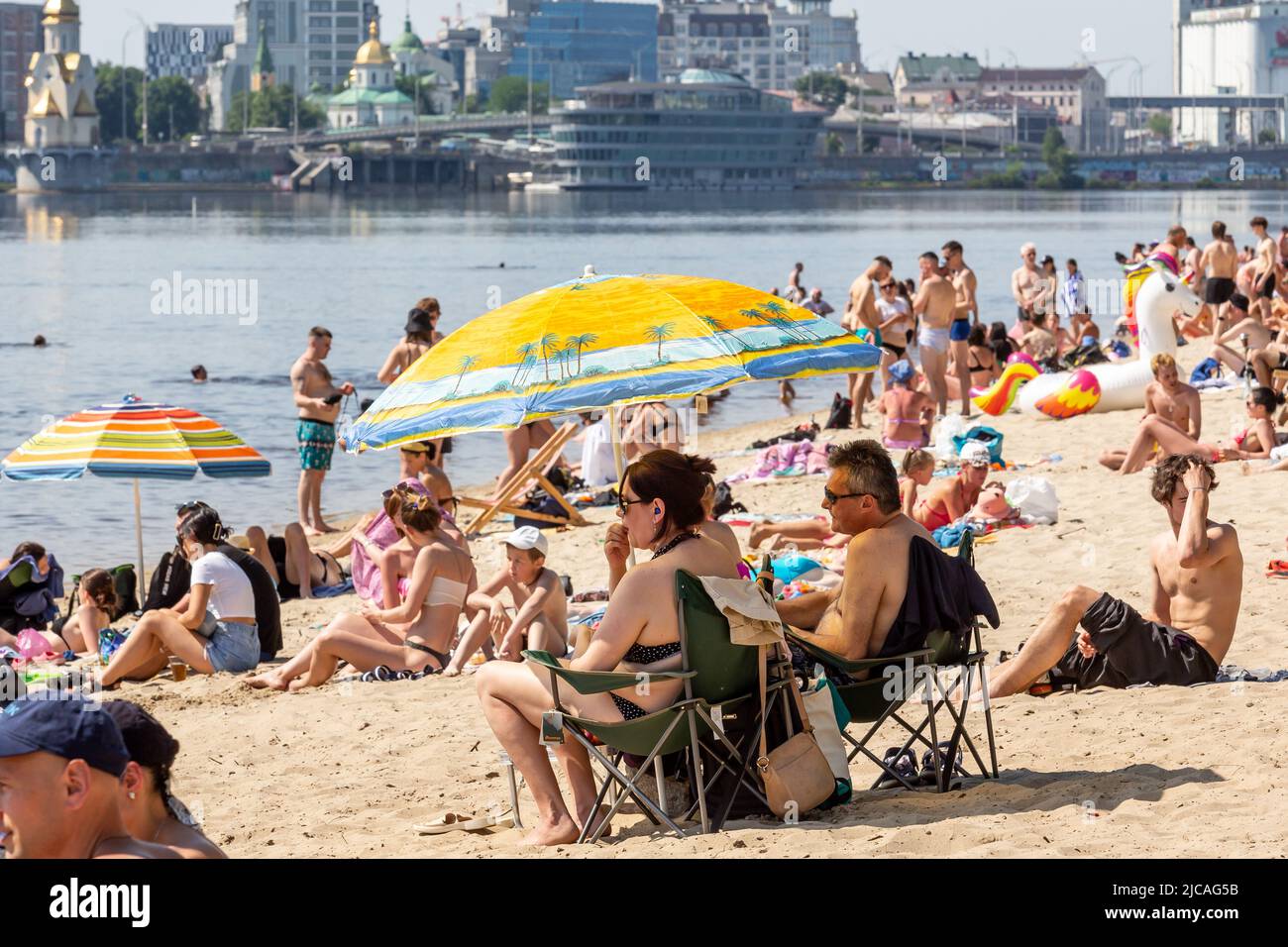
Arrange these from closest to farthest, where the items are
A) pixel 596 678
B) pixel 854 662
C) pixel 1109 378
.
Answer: pixel 596 678 → pixel 854 662 → pixel 1109 378

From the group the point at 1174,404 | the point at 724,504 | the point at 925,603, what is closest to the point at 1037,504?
the point at 1174,404

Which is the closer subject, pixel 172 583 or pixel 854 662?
pixel 854 662

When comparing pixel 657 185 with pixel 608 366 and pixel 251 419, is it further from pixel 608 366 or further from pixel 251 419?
pixel 608 366

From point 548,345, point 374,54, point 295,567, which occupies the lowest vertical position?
point 295,567

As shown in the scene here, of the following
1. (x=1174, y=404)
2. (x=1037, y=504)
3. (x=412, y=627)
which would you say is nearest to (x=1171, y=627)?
(x=412, y=627)

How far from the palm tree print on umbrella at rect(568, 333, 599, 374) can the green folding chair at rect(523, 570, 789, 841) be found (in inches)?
51.7

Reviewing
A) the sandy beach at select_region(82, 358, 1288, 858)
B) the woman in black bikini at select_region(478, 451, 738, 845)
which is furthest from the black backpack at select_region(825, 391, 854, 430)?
the woman in black bikini at select_region(478, 451, 738, 845)

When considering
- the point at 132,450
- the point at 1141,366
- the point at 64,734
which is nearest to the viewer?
the point at 64,734

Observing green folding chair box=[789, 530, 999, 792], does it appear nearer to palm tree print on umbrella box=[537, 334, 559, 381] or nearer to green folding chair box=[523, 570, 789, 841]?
green folding chair box=[523, 570, 789, 841]

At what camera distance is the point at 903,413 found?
13.1 meters

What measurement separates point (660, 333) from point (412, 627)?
2356 millimetres

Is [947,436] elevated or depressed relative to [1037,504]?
elevated

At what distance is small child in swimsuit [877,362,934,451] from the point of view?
13.0m

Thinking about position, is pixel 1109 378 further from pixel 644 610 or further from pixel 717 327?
pixel 644 610
